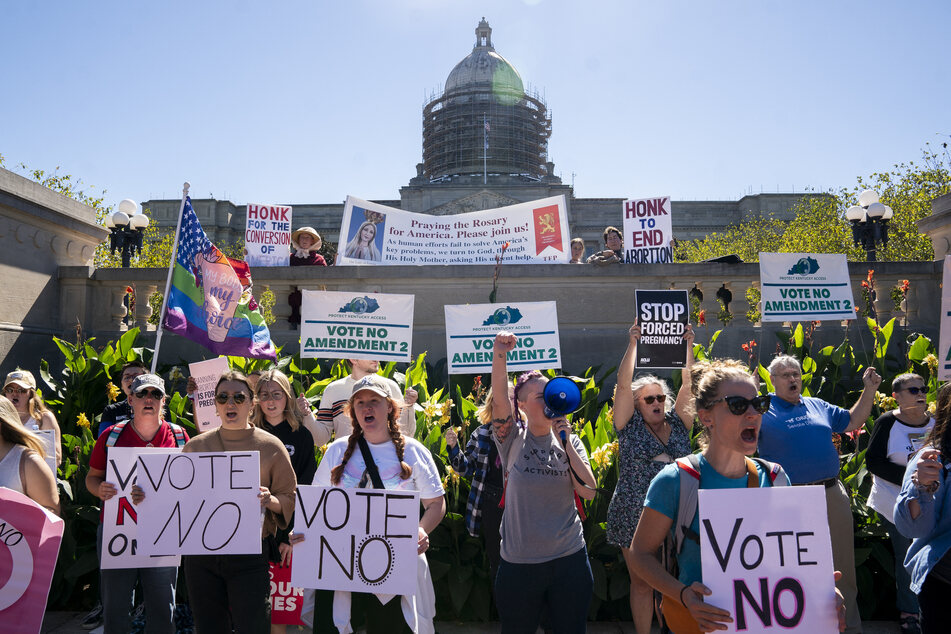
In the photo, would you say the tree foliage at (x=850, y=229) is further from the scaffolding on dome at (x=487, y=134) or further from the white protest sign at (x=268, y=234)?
the scaffolding on dome at (x=487, y=134)

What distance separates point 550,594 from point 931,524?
174 cm

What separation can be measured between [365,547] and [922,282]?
9.43 m

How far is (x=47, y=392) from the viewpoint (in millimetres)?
8156

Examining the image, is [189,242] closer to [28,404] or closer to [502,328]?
[28,404]

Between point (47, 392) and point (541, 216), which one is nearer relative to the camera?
point (47, 392)

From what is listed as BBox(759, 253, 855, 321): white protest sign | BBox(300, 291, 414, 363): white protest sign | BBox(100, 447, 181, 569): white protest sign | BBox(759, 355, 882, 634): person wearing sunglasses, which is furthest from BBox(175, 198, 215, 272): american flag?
BBox(759, 253, 855, 321): white protest sign

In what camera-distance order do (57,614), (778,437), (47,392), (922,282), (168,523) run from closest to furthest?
(168,523) < (778,437) < (57,614) < (47,392) < (922,282)

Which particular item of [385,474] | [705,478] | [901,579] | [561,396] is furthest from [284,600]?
[901,579]

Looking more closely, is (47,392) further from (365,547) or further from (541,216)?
(541,216)

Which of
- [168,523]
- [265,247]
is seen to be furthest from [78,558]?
[265,247]

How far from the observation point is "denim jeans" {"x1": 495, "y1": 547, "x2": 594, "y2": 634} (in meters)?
3.67

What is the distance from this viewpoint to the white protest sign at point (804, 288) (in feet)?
27.9

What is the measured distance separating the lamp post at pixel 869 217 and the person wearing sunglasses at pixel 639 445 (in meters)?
13.6

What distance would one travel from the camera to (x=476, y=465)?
14.3ft
